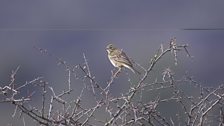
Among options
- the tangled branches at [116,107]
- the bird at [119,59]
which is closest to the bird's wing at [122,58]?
the bird at [119,59]

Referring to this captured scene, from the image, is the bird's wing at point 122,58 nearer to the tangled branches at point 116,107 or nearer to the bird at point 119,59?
the bird at point 119,59

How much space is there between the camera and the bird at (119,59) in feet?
22.5

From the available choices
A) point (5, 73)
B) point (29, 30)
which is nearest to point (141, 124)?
point (5, 73)

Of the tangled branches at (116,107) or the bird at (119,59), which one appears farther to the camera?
the bird at (119,59)

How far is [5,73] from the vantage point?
995 centimetres

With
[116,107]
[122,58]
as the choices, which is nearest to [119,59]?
[122,58]

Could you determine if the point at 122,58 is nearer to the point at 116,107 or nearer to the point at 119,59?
the point at 119,59

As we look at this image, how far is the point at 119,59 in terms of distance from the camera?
7.11 meters

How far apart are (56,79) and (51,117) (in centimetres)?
497

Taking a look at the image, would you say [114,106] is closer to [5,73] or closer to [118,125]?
[118,125]

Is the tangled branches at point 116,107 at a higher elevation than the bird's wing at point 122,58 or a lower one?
lower

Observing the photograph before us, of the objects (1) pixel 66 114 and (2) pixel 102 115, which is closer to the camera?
(1) pixel 66 114

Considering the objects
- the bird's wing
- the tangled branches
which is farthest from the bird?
the tangled branches

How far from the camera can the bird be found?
22.5 ft
